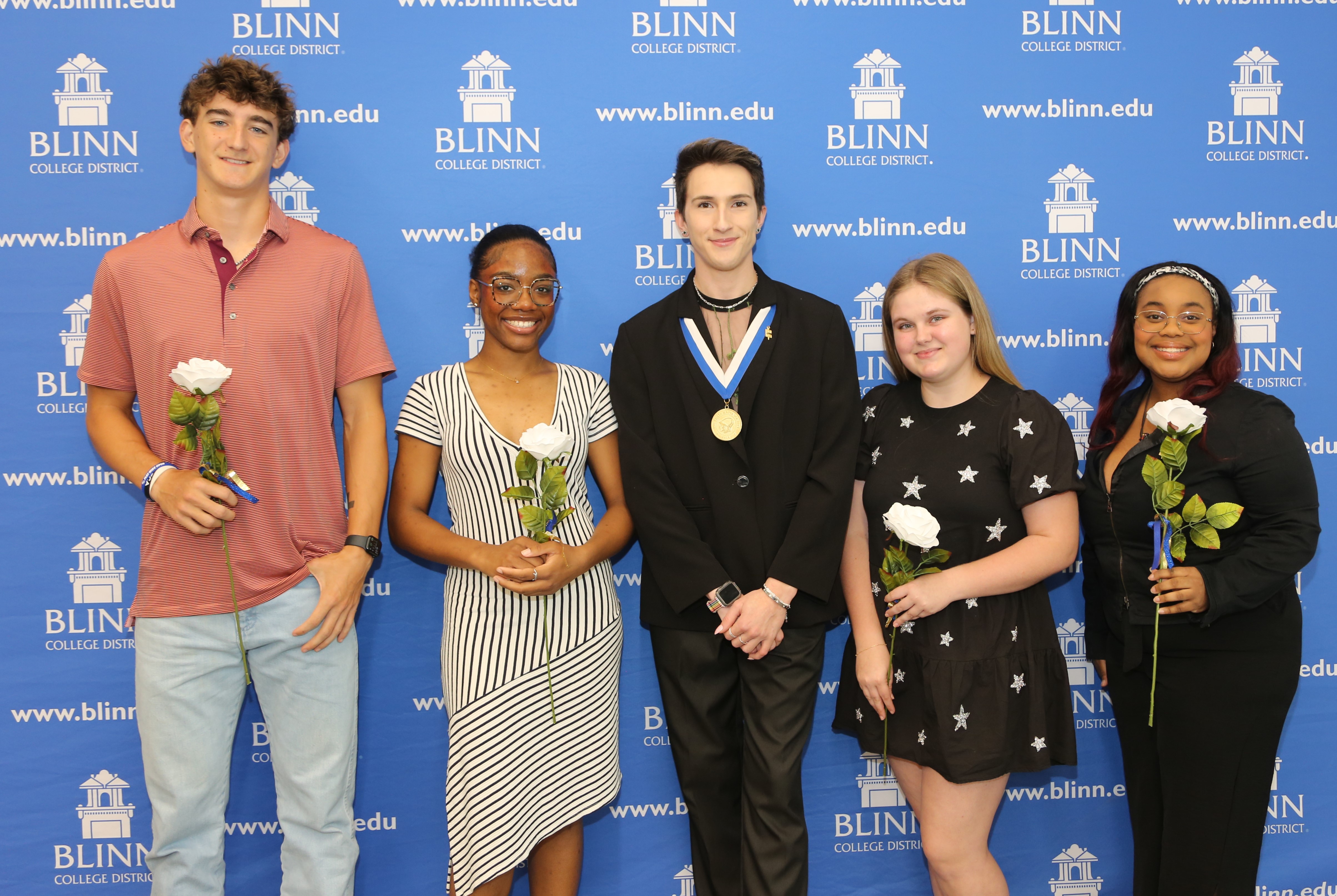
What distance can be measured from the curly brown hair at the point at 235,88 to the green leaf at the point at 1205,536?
3.06 m

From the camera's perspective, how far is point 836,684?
338 cm

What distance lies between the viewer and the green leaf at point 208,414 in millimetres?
2277

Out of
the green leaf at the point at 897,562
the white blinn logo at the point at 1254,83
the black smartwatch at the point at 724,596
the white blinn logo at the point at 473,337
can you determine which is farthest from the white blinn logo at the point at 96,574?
the white blinn logo at the point at 1254,83

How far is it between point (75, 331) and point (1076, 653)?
13.1 ft

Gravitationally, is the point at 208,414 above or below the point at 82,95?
below

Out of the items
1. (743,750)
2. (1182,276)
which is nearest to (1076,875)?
(743,750)

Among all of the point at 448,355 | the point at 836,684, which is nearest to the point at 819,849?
the point at 836,684

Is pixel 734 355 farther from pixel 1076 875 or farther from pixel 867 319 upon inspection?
pixel 1076 875

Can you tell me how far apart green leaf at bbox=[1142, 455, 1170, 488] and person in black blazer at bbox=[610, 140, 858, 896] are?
848 millimetres

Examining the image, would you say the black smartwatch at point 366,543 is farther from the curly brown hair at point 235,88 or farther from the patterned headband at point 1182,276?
the patterned headband at point 1182,276

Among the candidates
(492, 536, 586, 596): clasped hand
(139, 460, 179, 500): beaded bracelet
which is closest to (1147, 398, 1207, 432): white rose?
(492, 536, 586, 596): clasped hand

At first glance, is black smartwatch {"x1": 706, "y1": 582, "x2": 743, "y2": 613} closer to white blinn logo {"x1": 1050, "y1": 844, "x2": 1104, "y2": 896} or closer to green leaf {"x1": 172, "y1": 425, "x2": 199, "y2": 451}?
green leaf {"x1": 172, "y1": 425, "x2": 199, "y2": 451}

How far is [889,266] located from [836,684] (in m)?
1.65

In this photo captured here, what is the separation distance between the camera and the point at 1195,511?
2486mm
